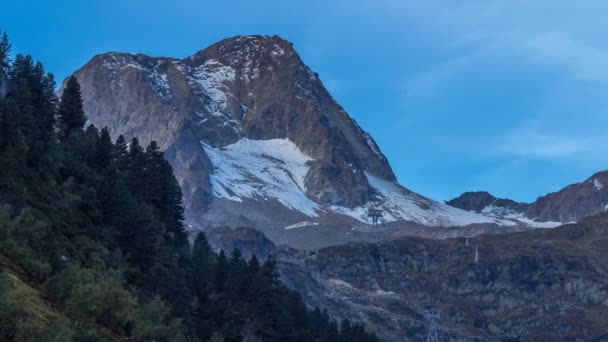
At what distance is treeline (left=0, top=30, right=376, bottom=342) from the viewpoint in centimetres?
5684

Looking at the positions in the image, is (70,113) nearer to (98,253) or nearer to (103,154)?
(103,154)

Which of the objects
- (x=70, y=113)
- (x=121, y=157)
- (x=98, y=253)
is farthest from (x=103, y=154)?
(x=98, y=253)

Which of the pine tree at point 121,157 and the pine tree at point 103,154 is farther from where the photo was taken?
the pine tree at point 121,157

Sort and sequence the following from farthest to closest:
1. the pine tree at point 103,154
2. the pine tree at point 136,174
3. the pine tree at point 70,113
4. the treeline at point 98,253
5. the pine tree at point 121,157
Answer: the pine tree at point 121,157, the pine tree at point 136,174, the pine tree at point 70,113, the pine tree at point 103,154, the treeline at point 98,253

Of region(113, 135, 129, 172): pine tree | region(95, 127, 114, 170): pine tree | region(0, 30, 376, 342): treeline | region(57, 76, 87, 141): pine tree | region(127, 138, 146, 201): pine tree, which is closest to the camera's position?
region(0, 30, 376, 342): treeline

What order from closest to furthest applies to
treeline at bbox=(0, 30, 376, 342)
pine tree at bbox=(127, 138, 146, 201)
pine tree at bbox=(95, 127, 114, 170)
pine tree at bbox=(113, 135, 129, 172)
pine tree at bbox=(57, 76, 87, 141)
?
treeline at bbox=(0, 30, 376, 342)
pine tree at bbox=(95, 127, 114, 170)
pine tree at bbox=(57, 76, 87, 141)
pine tree at bbox=(127, 138, 146, 201)
pine tree at bbox=(113, 135, 129, 172)

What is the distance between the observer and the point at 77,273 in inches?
2297

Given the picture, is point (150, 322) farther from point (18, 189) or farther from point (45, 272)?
point (18, 189)

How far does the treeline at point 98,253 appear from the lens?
5684 cm

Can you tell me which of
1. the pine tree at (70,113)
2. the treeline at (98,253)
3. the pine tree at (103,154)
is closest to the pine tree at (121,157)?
the treeline at (98,253)

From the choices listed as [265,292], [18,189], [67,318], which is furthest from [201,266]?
[67,318]

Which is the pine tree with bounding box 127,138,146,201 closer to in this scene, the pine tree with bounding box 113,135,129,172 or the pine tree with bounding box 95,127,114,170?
the pine tree with bounding box 113,135,129,172

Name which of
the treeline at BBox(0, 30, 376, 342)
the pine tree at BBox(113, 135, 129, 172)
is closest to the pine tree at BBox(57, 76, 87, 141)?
the treeline at BBox(0, 30, 376, 342)

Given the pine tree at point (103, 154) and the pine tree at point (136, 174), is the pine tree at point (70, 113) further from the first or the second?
the pine tree at point (136, 174)
